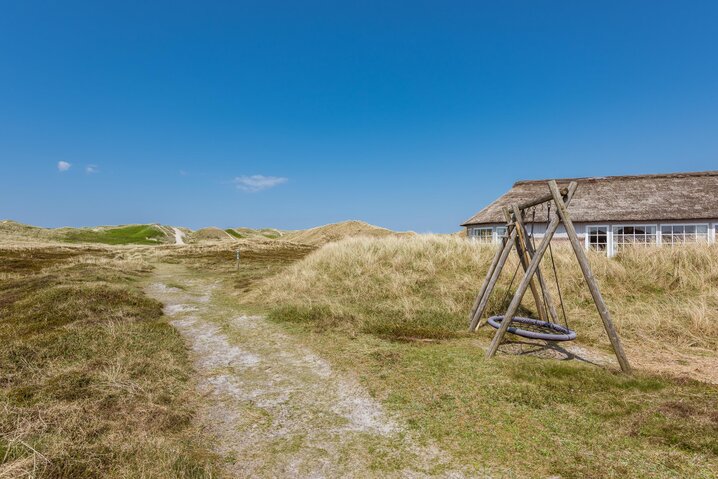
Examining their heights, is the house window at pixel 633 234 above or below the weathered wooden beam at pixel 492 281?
above

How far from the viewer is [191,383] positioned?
19.8ft

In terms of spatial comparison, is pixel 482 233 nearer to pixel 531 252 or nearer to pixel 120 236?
pixel 531 252

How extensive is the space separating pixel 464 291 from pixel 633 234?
15753mm

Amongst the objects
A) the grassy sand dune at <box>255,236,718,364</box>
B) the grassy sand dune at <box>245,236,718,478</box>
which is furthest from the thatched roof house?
the grassy sand dune at <box>245,236,718,478</box>

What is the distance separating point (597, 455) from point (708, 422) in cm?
179

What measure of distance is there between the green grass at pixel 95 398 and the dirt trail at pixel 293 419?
0.43 metres

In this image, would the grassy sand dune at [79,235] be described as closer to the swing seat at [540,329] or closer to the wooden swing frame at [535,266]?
the wooden swing frame at [535,266]

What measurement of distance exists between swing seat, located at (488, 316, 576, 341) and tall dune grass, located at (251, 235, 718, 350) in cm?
114

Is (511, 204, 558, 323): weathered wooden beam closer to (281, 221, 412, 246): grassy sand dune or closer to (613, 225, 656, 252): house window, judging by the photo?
(613, 225, 656, 252): house window

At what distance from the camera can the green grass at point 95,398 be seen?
358cm

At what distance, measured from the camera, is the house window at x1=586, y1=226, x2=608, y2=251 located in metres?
21.5

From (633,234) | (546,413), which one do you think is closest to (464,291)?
(546,413)

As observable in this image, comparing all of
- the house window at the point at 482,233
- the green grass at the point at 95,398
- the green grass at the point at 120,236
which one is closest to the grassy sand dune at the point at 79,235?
the green grass at the point at 120,236

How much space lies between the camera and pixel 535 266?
24.4 feet
